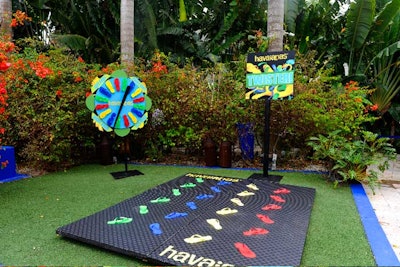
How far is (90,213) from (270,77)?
3357 millimetres

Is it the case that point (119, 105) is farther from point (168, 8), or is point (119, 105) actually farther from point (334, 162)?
point (168, 8)

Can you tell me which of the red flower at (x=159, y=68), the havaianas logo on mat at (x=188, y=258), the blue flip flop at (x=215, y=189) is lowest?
the havaianas logo on mat at (x=188, y=258)

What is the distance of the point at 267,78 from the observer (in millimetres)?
4957

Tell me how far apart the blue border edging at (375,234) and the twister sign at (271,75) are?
186 centimetres

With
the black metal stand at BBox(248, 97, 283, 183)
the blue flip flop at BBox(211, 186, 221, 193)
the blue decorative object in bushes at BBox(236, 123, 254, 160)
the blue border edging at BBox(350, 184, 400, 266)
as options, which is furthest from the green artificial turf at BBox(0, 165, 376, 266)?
the blue flip flop at BBox(211, 186, 221, 193)

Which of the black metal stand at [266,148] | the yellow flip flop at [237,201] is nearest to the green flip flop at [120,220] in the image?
the yellow flip flop at [237,201]

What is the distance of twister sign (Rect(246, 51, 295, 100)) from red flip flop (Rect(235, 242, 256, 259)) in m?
2.91

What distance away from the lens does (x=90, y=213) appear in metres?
3.47

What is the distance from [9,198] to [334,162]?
4.77 m

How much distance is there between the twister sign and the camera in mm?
4816

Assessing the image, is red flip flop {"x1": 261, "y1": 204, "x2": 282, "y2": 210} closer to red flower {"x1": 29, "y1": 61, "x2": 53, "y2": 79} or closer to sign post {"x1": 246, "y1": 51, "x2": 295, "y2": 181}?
sign post {"x1": 246, "y1": 51, "x2": 295, "y2": 181}

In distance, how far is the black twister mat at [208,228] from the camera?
7.93ft

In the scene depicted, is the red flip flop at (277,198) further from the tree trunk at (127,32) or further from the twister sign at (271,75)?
the tree trunk at (127,32)

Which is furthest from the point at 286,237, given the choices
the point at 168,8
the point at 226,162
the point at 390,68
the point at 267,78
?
the point at 168,8
